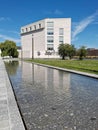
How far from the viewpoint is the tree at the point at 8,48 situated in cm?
6944

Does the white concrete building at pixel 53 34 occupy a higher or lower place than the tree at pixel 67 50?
higher

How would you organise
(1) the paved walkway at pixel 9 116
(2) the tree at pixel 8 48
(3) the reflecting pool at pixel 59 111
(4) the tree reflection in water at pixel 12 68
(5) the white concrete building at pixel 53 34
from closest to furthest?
(1) the paved walkway at pixel 9 116, (3) the reflecting pool at pixel 59 111, (4) the tree reflection in water at pixel 12 68, (2) the tree at pixel 8 48, (5) the white concrete building at pixel 53 34

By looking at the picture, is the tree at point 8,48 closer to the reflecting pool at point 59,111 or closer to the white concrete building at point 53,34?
the white concrete building at point 53,34

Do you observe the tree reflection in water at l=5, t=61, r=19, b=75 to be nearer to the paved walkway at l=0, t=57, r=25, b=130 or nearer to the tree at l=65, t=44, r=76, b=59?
the paved walkway at l=0, t=57, r=25, b=130

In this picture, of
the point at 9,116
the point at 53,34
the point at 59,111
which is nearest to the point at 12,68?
the point at 59,111

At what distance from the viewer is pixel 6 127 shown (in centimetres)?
372

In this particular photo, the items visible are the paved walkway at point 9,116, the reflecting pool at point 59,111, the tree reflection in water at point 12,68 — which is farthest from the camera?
the tree reflection in water at point 12,68

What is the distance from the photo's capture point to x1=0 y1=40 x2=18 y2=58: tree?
69.4 m

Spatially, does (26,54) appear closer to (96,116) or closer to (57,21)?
(57,21)

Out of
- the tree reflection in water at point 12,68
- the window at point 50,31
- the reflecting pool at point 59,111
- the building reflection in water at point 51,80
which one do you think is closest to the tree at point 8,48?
the window at point 50,31

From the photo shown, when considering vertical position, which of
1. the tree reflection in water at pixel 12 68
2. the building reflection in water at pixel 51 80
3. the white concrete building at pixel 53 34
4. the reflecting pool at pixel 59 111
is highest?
the white concrete building at pixel 53 34

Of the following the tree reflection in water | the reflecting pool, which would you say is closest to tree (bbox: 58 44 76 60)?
the tree reflection in water

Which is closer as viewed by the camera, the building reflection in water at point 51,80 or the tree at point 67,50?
the building reflection in water at point 51,80

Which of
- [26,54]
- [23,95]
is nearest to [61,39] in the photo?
[26,54]
